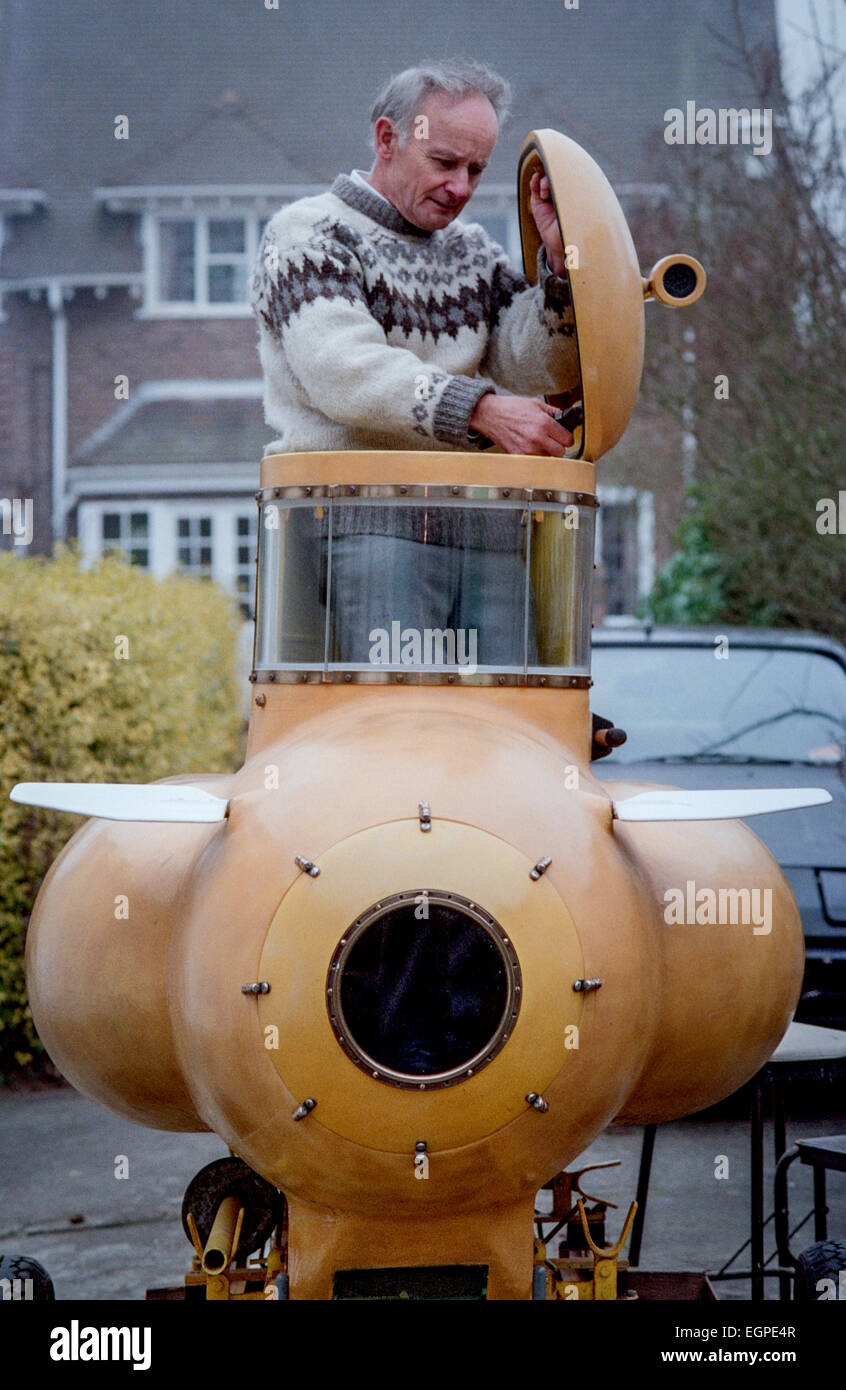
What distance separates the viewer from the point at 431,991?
274 cm

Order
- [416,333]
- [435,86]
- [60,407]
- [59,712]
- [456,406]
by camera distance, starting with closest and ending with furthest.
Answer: [456,406] < [435,86] < [416,333] < [59,712] < [60,407]

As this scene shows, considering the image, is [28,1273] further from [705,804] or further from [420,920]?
[705,804]

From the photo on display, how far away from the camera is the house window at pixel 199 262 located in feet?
74.1

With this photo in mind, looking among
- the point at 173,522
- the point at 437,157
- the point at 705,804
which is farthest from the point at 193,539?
the point at 705,804

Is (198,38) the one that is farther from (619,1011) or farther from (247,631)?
(619,1011)

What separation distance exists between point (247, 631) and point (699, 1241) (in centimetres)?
1191

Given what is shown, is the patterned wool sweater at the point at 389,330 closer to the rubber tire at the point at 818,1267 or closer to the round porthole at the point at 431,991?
the round porthole at the point at 431,991

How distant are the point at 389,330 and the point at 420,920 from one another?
136 centimetres

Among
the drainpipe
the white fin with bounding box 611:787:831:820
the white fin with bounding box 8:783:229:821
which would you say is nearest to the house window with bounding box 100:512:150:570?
the drainpipe

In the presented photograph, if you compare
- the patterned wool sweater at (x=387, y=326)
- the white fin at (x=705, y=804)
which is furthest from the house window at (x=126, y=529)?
the white fin at (x=705, y=804)

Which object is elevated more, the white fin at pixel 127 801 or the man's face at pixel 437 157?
the man's face at pixel 437 157

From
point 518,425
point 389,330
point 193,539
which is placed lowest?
point 518,425

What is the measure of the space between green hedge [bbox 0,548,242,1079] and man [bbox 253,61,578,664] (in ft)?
10.8

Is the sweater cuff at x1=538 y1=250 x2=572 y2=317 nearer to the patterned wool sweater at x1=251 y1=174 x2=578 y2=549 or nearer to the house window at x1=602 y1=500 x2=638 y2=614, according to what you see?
the patterned wool sweater at x1=251 y1=174 x2=578 y2=549
